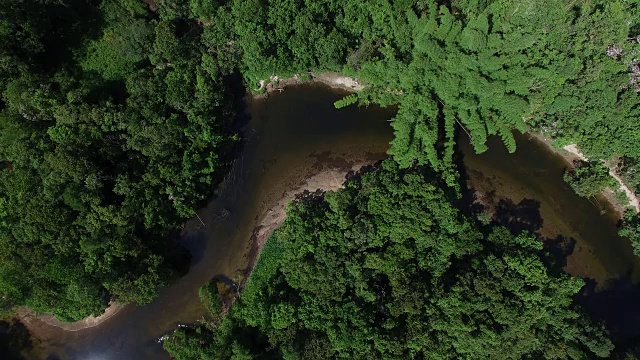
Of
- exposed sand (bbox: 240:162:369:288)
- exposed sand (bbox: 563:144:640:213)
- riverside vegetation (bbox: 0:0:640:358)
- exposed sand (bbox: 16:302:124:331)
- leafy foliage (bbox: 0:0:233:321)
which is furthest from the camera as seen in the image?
exposed sand (bbox: 240:162:369:288)

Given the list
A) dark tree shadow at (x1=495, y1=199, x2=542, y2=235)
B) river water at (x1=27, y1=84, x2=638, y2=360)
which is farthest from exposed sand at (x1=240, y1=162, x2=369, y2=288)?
dark tree shadow at (x1=495, y1=199, x2=542, y2=235)

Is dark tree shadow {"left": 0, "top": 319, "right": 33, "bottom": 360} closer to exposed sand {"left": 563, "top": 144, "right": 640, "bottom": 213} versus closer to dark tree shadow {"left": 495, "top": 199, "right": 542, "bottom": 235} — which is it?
dark tree shadow {"left": 495, "top": 199, "right": 542, "bottom": 235}

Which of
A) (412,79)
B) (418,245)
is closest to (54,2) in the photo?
(412,79)

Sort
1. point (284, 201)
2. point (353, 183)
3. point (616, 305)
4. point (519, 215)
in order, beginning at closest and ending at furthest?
1. point (353, 183)
2. point (616, 305)
3. point (519, 215)
4. point (284, 201)

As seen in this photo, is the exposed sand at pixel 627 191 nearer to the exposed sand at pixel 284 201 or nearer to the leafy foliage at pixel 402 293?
the leafy foliage at pixel 402 293

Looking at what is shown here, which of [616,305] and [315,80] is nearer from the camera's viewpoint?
[616,305]

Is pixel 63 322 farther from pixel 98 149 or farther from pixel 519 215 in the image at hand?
pixel 519 215

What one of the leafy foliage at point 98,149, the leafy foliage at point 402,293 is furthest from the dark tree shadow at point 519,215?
the leafy foliage at point 98,149

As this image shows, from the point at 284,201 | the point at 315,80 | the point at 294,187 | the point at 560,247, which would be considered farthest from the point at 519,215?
the point at 315,80

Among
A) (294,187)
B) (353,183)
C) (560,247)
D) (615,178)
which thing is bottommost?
(560,247)
